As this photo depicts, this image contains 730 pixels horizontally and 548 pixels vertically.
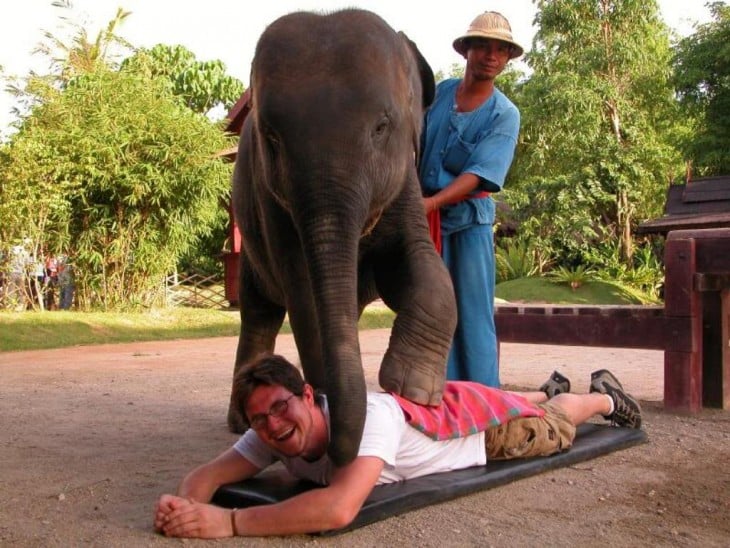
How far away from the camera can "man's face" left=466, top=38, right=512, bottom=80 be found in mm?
4914

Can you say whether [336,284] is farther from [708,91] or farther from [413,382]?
[708,91]

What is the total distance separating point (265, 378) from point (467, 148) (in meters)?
2.19

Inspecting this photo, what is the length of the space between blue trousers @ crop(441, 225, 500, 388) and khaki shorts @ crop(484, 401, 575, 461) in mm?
1033

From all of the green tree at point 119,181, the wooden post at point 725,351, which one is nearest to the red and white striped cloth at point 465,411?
the wooden post at point 725,351

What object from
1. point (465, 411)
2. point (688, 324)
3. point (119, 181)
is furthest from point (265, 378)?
point (119, 181)

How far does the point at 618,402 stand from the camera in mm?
4852

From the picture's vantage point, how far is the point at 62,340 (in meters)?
12.7

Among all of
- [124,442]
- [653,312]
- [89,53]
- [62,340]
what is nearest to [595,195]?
[89,53]

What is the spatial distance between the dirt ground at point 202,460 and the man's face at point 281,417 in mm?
342

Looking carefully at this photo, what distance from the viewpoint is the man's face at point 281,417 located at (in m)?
3.20

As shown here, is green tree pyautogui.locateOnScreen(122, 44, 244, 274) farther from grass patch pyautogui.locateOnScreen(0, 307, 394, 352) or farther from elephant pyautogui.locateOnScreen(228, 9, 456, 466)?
elephant pyautogui.locateOnScreen(228, 9, 456, 466)

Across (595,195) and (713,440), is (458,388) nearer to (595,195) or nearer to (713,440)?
(713,440)

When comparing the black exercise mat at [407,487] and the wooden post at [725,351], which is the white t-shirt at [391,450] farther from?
the wooden post at [725,351]

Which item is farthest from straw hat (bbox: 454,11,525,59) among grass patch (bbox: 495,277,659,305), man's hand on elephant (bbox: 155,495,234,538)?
grass patch (bbox: 495,277,659,305)
